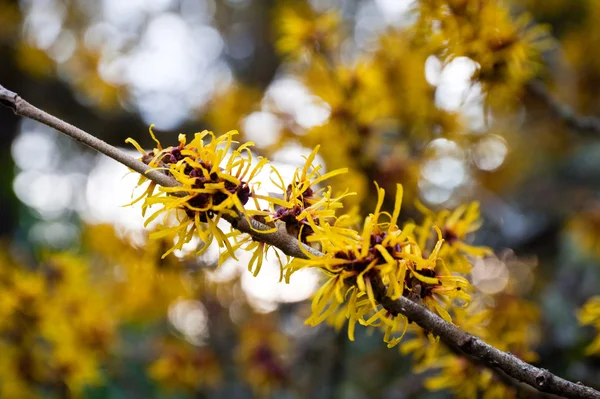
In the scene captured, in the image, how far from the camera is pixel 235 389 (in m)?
2.99

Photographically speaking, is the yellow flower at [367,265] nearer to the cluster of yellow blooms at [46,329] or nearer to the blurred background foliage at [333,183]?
the blurred background foliage at [333,183]

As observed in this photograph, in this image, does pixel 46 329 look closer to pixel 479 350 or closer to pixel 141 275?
pixel 141 275

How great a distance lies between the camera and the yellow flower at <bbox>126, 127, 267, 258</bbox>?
707 millimetres

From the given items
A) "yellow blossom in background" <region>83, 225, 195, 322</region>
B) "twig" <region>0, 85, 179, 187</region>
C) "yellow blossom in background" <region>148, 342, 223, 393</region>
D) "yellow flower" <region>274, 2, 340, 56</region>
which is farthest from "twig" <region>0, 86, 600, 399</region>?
"yellow blossom in background" <region>148, 342, 223, 393</region>

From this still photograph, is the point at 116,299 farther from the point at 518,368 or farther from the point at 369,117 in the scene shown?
the point at 518,368

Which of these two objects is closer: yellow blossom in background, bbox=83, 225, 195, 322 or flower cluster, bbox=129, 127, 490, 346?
flower cluster, bbox=129, 127, 490, 346

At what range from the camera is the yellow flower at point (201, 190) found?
0.71 metres

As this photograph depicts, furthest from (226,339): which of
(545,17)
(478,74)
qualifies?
(545,17)

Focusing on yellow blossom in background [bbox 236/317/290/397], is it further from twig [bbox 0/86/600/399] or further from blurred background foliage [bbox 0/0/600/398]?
twig [bbox 0/86/600/399]

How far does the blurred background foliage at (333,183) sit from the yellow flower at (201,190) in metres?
0.53

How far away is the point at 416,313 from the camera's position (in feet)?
2.20

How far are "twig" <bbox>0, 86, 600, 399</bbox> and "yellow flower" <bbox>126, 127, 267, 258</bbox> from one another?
27 mm

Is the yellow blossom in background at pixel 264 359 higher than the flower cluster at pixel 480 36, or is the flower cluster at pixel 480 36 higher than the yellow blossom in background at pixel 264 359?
the flower cluster at pixel 480 36

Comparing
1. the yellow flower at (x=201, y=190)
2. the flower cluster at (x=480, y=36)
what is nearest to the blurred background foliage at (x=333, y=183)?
the flower cluster at (x=480, y=36)
